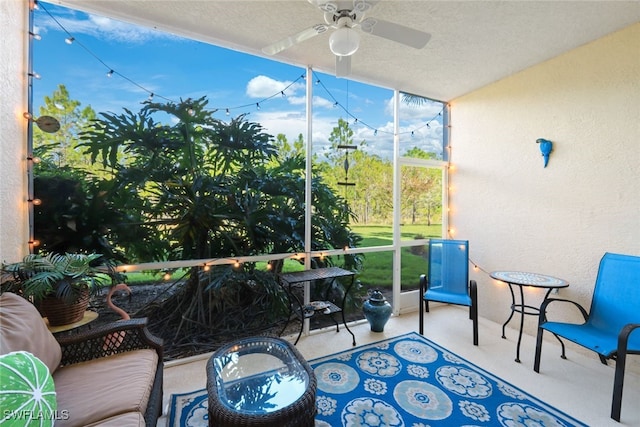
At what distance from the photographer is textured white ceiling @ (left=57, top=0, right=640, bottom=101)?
212 centimetres

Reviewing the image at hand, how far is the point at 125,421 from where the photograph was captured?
1188 millimetres

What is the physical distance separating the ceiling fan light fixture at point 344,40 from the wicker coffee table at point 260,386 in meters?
1.90

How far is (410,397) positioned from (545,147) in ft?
8.83

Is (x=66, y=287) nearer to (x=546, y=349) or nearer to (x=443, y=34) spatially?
(x=443, y=34)

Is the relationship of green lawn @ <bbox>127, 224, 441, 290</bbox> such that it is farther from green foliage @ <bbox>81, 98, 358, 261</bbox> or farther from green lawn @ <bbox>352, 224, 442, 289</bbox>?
green foliage @ <bbox>81, 98, 358, 261</bbox>

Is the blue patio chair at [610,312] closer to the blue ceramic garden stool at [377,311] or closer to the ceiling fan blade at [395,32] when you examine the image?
the blue ceramic garden stool at [377,311]

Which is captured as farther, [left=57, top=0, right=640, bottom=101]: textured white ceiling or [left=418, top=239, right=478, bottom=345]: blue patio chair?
[left=418, top=239, right=478, bottom=345]: blue patio chair

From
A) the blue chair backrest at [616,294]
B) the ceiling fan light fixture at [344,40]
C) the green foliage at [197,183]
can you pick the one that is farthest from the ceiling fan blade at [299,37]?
the blue chair backrest at [616,294]

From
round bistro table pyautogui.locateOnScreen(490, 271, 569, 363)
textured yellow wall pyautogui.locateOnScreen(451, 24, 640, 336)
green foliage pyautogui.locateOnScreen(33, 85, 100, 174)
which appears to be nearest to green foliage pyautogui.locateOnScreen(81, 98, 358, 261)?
green foliage pyautogui.locateOnScreen(33, 85, 100, 174)

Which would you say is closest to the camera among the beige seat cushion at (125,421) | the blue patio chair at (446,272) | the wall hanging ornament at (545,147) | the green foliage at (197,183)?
the beige seat cushion at (125,421)

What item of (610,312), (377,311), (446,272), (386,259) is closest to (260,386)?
(377,311)

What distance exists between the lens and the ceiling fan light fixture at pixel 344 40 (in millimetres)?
1725

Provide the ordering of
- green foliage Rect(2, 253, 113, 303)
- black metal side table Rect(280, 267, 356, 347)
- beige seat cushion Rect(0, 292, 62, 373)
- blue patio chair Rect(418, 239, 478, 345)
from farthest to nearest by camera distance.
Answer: blue patio chair Rect(418, 239, 478, 345)
black metal side table Rect(280, 267, 356, 347)
green foliage Rect(2, 253, 113, 303)
beige seat cushion Rect(0, 292, 62, 373)

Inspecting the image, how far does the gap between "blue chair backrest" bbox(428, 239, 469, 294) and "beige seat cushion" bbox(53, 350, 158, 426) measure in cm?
297
